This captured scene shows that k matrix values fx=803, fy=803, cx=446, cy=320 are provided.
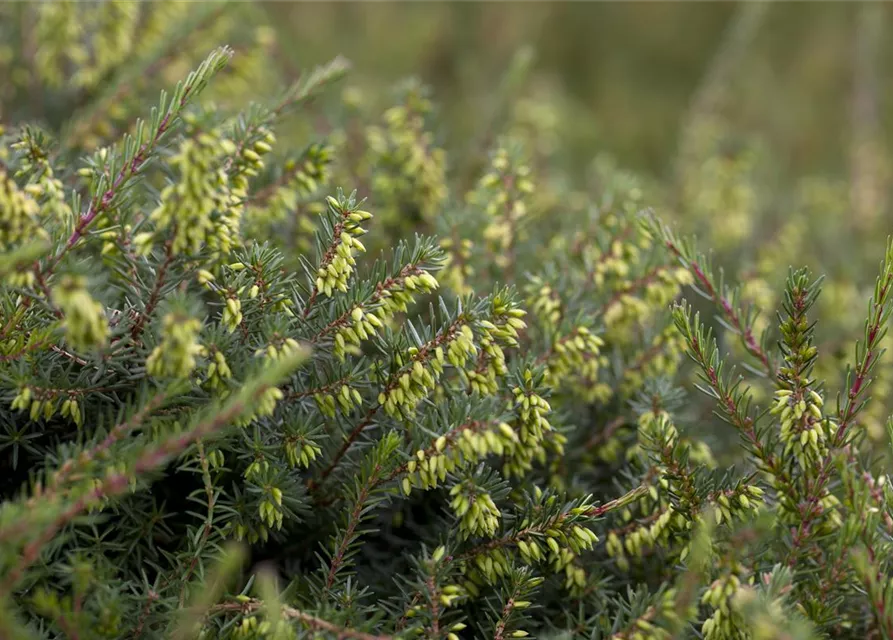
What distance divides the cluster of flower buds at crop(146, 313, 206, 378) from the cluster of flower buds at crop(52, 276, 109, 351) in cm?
4

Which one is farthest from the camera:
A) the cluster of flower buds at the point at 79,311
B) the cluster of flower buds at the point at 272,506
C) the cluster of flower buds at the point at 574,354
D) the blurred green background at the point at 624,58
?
the blurred green background at the point at 624,58

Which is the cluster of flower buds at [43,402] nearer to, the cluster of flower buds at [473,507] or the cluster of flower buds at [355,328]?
the cluster of flower buds at [355,328]

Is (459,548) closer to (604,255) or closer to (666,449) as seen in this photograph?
(666,449)

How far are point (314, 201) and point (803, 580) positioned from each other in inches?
27.4

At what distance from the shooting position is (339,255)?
2.20 feet

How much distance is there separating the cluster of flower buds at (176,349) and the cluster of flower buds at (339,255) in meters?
0.12

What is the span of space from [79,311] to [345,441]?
26 centimetres

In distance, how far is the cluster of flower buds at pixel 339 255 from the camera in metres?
0.67

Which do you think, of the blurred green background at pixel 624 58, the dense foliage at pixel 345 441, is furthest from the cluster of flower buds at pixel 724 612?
the blurred green background at pixel 624 58

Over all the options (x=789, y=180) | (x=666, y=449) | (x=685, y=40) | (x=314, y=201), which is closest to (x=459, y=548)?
(x=666, y=449)

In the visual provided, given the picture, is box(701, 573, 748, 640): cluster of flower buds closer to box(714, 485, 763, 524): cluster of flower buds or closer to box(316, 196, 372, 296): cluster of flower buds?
box(714, 485, 763, 524): cluster of flower buds

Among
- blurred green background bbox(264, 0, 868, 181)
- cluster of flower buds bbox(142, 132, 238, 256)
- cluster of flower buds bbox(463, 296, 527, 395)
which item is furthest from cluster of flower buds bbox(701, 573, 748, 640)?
blurred green background bbox(264, 0, 868, 181)

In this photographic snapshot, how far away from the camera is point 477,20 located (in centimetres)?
279

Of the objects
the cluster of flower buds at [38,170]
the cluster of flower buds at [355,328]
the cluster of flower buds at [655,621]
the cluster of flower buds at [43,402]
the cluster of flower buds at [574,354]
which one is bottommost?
the cluster of flower buds at [655,621]
